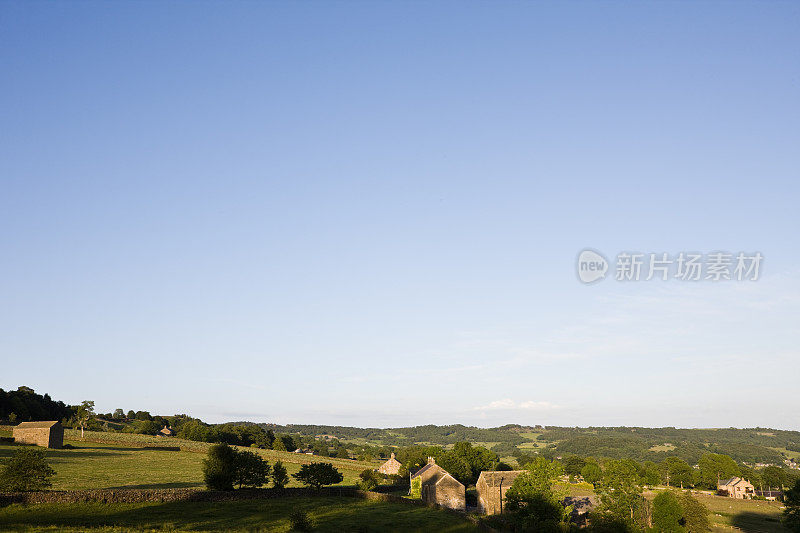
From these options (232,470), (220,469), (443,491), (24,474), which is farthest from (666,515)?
(24,474)

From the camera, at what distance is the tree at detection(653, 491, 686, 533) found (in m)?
59.2

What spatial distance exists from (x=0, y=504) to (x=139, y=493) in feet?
38.5

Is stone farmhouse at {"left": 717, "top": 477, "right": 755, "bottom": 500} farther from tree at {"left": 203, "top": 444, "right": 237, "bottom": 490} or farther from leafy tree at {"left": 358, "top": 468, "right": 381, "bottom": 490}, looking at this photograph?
tree at {"left": 203, "top": 444, "right": 237, "bottom": 490}

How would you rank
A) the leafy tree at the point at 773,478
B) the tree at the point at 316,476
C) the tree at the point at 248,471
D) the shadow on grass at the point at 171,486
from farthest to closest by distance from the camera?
the leafy tree at the point at 773,478 < the tree at the point at 316,476 < the tree at the point at 248,471 < the shadow on grass at the point at 171,486

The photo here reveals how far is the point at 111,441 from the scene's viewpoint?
123 meters

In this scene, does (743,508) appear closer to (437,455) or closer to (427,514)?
(437,455)

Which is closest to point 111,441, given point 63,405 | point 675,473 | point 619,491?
point 63,405

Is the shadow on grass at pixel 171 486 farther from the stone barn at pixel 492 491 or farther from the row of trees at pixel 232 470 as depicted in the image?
the stone barn at pixel 492 491

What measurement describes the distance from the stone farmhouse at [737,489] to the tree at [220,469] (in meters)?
122

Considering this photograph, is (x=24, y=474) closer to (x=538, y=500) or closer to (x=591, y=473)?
(x=538, y=500)

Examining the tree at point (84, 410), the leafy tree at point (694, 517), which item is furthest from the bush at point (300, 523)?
the tree at point (84, 410)

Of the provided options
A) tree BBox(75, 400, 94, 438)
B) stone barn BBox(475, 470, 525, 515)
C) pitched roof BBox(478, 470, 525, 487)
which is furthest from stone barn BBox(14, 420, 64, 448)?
pitched roof BBox(478, 470, 525, 487)

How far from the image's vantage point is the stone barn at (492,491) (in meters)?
74.1

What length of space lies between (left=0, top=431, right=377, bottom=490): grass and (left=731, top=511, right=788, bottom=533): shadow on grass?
60.5 meters
